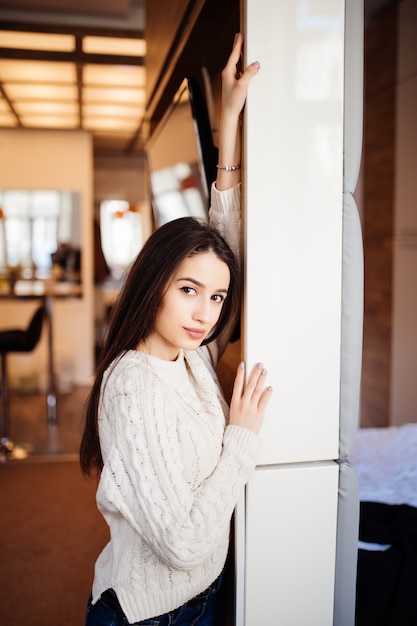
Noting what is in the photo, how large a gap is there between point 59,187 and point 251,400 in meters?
6.57

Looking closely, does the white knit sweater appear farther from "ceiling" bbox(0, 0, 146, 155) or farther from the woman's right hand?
"ceiling" bbox(0, 0, 146, 155)

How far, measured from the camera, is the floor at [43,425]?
480cm

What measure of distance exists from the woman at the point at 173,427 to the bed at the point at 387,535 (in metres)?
0.68

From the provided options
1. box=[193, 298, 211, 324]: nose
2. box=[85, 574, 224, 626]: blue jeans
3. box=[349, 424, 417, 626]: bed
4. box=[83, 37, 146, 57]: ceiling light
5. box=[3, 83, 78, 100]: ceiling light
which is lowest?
box=[349, 424, 417, 626]: bed

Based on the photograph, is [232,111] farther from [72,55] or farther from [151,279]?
[72,55]

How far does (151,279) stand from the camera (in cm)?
133

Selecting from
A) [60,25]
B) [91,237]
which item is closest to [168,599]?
[60,25]

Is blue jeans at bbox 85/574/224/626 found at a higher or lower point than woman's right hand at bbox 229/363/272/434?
lower

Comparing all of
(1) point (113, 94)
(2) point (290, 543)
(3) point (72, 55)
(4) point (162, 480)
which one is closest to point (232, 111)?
(4) point (162, 480)

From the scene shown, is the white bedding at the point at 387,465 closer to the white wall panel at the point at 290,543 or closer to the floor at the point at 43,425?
the white wall panel at the point at 290,543

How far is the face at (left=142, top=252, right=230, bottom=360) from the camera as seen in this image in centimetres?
133

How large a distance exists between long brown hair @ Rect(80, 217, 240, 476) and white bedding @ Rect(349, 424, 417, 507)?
62.3 inches

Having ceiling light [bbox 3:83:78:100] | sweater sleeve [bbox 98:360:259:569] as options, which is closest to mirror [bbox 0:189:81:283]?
ceiling light [bbox 3:83:78:100]

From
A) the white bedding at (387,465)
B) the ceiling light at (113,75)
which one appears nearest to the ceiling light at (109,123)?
the ceiling light at (113,75)
